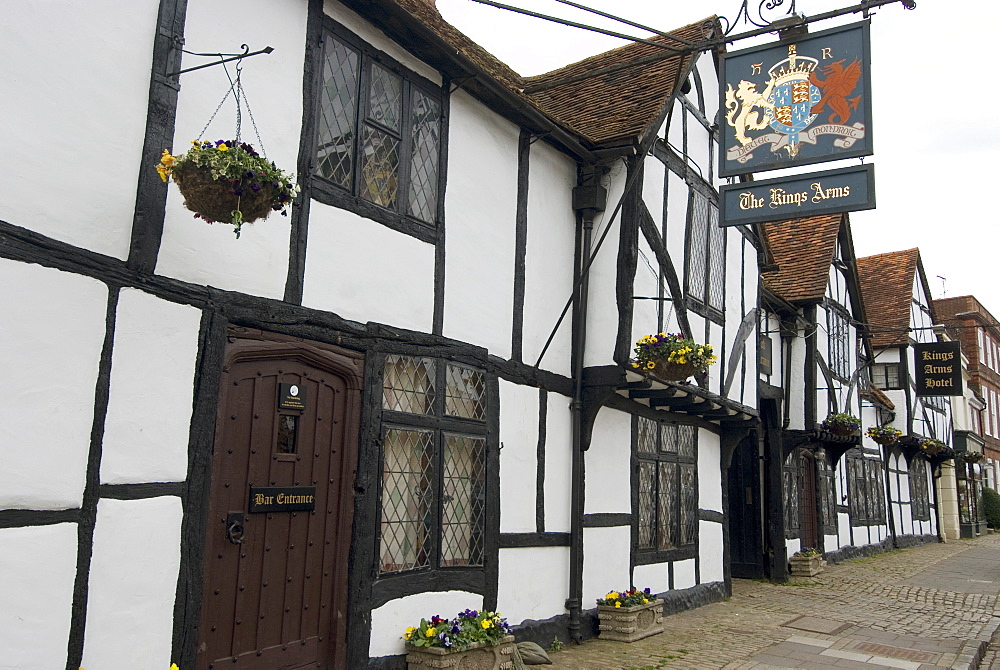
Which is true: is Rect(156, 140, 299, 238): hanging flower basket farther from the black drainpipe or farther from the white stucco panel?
the white stucco panel

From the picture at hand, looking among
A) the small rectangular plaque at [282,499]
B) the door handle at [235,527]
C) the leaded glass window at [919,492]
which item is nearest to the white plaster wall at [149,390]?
the door handle at [235,527]

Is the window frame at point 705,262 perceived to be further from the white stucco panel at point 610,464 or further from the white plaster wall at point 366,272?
the white plaster wall at point 366,272

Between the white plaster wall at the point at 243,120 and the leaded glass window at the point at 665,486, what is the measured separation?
614cm

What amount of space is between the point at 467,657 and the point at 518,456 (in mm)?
2168

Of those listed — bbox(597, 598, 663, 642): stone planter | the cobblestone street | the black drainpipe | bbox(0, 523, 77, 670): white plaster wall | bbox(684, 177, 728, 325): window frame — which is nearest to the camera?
bbox(0, 523, 77, 670): white plaster wall

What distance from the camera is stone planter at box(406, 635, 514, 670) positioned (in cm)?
654

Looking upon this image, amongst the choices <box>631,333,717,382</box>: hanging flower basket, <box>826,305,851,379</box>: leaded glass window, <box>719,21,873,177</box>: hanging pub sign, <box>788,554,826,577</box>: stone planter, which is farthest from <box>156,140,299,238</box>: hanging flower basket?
<box>826,305,851,379</box>: leaded glass window

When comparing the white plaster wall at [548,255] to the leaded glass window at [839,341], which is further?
the leaded glass window at [839,341]

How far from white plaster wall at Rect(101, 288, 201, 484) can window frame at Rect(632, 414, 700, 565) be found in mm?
6534

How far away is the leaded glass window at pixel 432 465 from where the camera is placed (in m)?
6.85

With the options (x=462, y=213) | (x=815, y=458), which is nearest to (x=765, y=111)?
(x=462, y=213)

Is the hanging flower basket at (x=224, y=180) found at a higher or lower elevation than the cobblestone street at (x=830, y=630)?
higher

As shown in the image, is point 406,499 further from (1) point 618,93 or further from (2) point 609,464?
(1) point 618,93

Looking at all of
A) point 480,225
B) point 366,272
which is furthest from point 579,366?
point 366,272
